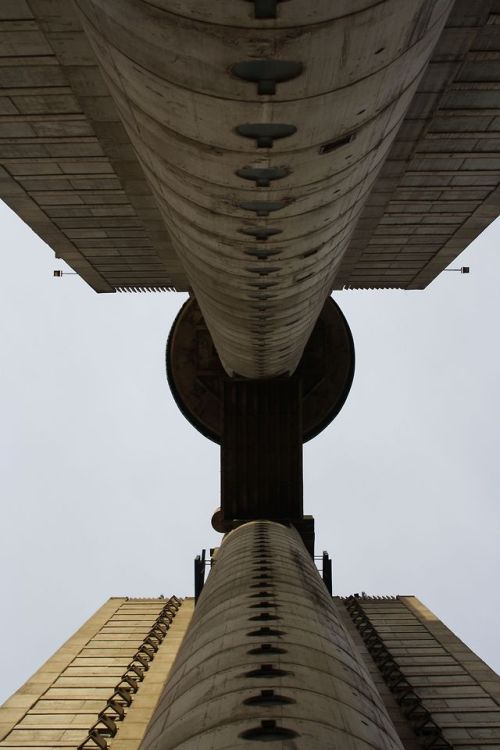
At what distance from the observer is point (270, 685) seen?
845cm

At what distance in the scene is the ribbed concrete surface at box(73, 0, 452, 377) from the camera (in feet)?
15.8

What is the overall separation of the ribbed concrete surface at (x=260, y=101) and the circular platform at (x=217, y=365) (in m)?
29.4

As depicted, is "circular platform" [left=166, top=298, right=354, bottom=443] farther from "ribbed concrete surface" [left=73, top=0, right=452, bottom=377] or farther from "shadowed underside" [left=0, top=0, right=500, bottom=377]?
"ribbed concrete surface" [left=73, top=0, right=452, bottom=377]

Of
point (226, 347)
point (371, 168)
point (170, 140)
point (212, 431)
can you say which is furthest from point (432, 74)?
point (212, 431)

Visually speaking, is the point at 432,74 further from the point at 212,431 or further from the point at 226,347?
the point at 212,431

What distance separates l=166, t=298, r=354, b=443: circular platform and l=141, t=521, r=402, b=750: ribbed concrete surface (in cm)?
2519

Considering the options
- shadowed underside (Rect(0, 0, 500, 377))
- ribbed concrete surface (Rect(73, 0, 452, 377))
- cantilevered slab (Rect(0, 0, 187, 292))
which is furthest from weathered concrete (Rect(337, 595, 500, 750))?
cantilevered slab (Rect(0, 0, 187, 292))

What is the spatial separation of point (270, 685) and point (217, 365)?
3271 centimetres

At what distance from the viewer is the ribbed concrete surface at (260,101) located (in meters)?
4.82

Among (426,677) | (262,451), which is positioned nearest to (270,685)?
(426,677)

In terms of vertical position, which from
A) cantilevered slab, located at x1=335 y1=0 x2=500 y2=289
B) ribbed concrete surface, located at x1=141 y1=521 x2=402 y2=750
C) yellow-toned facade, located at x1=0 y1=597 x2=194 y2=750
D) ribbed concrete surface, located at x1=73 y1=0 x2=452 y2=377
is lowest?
yellow-toned facade, located at x1=0 y1=597 x2=194 y2=750

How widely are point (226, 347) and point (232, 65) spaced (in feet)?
71.4

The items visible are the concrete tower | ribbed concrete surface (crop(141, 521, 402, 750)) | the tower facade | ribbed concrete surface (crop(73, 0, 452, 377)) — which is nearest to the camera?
ribbed concrete surface (crop(73, 0, 452, 377))

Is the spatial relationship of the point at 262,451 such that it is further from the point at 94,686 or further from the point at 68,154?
the point at 68,154
